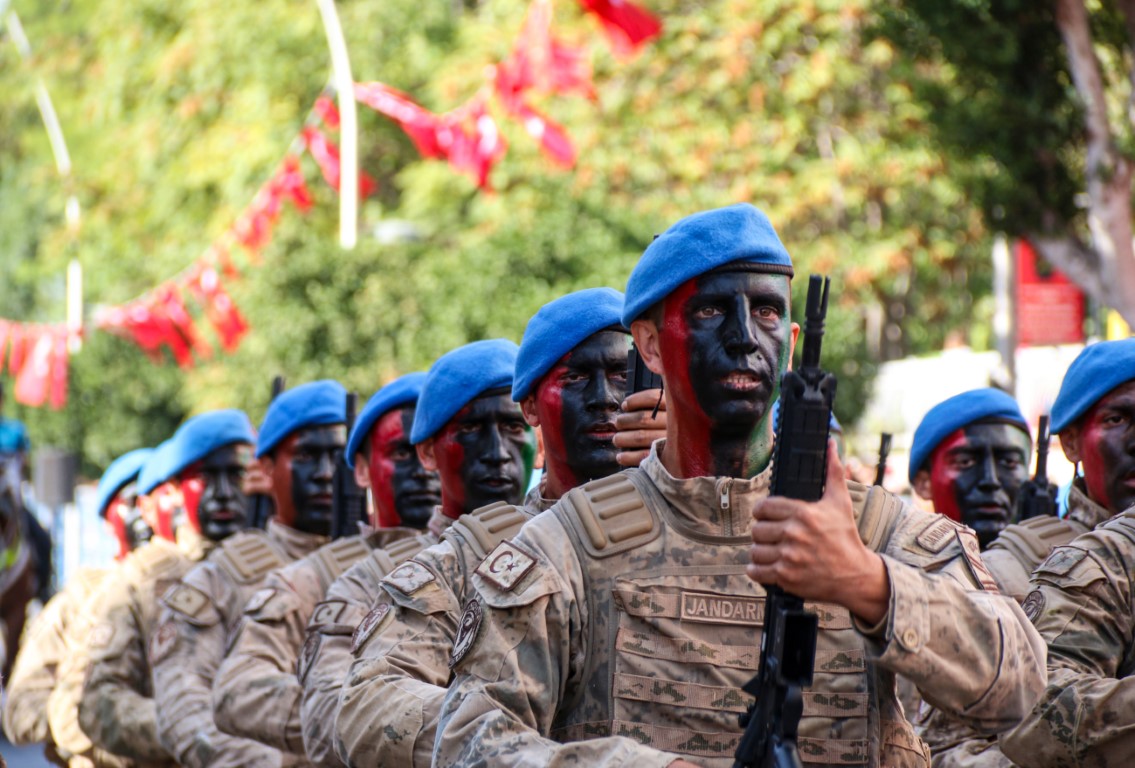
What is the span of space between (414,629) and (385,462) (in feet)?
6.41

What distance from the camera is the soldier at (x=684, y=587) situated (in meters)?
3.82

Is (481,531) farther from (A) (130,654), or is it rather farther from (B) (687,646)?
(A) (130,654)

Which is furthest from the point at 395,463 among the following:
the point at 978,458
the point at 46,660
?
the point at 46,660

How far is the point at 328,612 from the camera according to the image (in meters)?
6.50

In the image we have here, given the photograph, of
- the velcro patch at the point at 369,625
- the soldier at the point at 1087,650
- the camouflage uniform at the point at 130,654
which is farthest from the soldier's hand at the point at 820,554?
the camouflage uniform at the point at 130,654

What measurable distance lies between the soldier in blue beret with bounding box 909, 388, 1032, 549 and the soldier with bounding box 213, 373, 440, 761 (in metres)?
2.09

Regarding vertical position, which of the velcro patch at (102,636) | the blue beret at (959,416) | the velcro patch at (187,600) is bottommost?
the velcro patch at (102,636)

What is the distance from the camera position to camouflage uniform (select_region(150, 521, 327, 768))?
27.3ft

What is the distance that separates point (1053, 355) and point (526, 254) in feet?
18.9

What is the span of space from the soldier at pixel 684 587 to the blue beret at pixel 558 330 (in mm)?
1385

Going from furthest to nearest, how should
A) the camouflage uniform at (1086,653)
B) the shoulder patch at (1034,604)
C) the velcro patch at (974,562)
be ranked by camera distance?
the shoulder patch at (1034,604) < the camouflage uniform at (1086,653) < the velcro patch at (974,562)

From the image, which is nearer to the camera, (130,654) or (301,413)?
(301,413)

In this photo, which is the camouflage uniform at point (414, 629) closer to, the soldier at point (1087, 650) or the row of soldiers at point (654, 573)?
the row of soldiers at point (654, 573)

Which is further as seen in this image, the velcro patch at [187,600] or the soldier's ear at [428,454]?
the velcro patch at [187,600]
